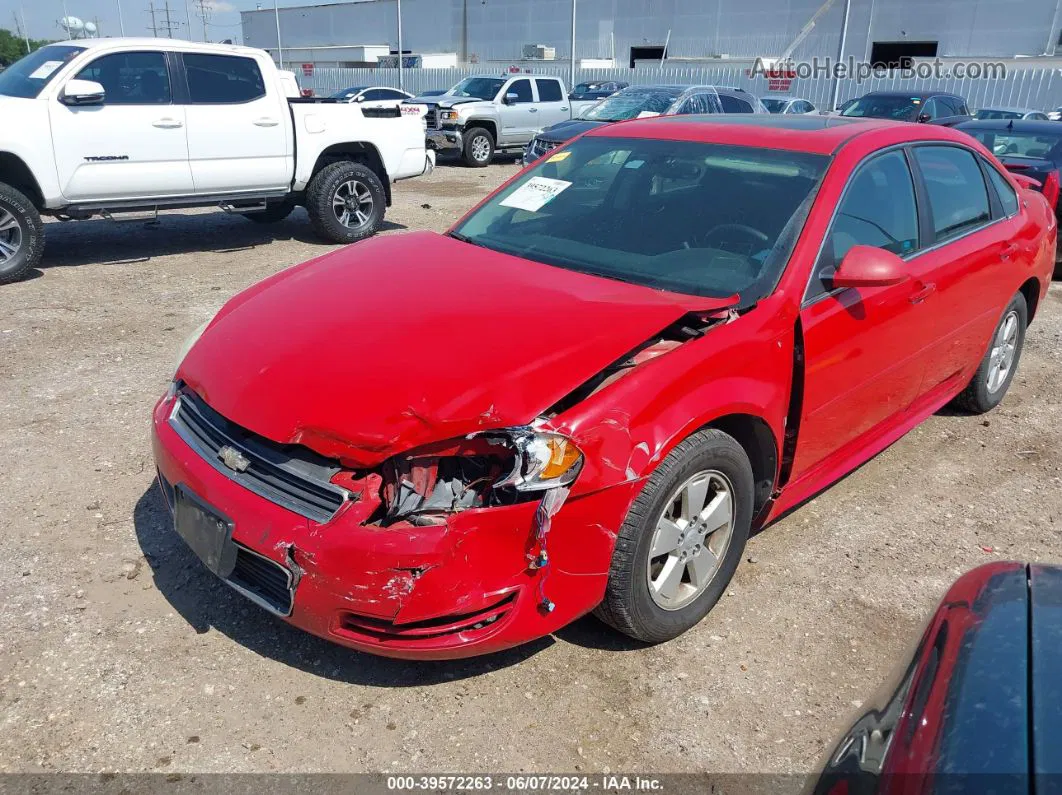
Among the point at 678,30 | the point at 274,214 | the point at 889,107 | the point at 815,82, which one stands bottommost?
the point at 274,214

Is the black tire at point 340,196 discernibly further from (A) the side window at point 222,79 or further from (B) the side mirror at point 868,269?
(B) the side mirror at point 868,269

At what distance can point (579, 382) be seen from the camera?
101 inches

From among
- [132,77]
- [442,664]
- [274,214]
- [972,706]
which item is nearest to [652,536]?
[442,664]

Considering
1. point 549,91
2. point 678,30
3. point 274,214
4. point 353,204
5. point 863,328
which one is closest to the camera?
point 863,328

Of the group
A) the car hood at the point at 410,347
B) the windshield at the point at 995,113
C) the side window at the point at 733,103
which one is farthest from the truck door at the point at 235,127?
the windshield at the point at 995,113

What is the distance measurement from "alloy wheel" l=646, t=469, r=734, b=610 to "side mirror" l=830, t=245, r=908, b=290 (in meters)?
0.92

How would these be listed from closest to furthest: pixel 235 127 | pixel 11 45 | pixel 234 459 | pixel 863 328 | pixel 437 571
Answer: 1. pixel 437 571
2. pixel 234 459
3. pixel 863 328
4. pixel 235 127
5. pixel 11 45

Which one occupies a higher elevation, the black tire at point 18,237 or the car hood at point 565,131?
the car hood at point 565,131

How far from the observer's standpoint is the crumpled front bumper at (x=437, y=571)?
2.38 metres

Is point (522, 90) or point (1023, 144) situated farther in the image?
point (522, 90)

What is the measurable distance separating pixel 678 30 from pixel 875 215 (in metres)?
49.0

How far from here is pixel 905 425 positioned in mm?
4156

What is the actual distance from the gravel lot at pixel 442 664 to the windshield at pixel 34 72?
4.21m

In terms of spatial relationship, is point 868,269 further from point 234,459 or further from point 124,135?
point 124,135
